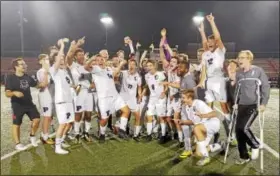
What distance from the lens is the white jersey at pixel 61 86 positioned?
285 inches

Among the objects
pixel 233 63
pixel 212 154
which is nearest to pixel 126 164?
pixel 212 154

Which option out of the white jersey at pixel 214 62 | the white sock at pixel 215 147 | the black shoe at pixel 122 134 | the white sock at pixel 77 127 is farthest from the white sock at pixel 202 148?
the white sock at pixel 77 127

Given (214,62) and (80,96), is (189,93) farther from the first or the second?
(80,96)

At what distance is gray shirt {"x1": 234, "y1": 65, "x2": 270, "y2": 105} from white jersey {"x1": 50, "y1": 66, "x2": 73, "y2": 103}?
12.0ft

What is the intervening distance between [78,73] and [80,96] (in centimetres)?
61

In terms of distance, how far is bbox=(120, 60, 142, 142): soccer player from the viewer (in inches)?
340

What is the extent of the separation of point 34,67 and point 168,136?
32.2m

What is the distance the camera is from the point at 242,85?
6316mm

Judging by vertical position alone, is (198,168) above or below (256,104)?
below

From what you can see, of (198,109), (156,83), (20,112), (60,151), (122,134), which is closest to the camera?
(198,109)

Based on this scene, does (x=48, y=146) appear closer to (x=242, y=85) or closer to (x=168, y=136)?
(x=168, y=136)

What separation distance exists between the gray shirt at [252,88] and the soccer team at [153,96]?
0.02 metres

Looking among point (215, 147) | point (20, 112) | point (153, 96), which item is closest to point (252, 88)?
point (215, 147)

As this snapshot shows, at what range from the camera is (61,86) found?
23.9ft
